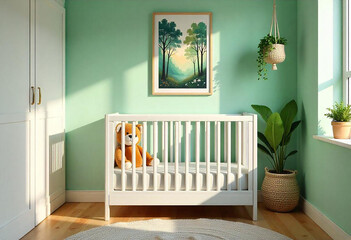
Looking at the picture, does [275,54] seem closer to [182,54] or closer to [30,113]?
[182,54]

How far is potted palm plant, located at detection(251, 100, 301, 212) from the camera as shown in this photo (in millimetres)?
2941

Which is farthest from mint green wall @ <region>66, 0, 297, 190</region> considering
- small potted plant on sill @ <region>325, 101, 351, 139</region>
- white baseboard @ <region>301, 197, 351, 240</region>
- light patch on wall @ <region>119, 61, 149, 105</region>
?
small potted plant on sill @ <region>325, 101, 351, 139</region>

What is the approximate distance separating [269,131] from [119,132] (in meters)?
1.26

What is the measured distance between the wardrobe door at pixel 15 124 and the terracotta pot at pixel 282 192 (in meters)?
1.91

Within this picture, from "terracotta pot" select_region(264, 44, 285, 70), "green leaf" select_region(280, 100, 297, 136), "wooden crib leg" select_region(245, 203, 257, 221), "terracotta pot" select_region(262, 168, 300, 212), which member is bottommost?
"wooden crib leg" select_region(245, 203, 257, 221)

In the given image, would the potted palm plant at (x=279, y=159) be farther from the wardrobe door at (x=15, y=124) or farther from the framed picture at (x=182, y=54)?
the wardrobe door at (x=15, y=124)

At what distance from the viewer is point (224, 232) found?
247cm

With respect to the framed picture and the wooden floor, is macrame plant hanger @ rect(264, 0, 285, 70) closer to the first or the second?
the framed picture

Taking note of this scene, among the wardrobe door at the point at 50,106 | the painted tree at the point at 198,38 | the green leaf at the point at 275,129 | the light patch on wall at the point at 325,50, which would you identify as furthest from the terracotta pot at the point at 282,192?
the wardrobe door at the point at 50,106

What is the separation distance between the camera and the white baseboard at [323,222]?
7.55 ft

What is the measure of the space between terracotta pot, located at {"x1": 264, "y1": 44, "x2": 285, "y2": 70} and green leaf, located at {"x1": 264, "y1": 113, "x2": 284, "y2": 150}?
1.57 ft

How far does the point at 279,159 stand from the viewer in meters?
3.12

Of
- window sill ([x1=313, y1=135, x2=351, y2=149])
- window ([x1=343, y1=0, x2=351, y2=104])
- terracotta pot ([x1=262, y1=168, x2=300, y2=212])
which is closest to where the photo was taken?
window sill ([x1=313, y1=135, x2=351, y2=149])

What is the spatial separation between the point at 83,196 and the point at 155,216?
0.84 metres
